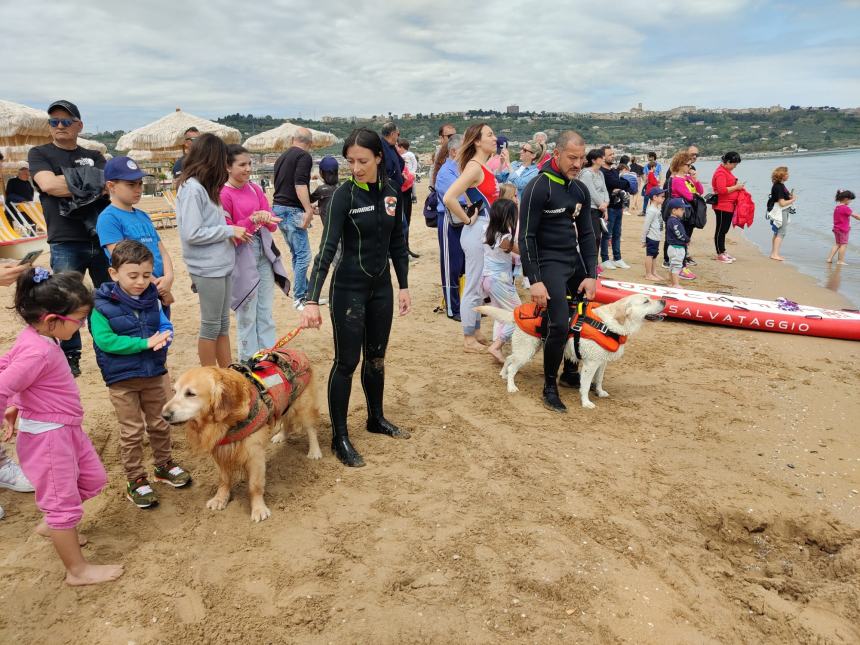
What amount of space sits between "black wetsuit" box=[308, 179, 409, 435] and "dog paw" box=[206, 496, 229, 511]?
0.99 metres

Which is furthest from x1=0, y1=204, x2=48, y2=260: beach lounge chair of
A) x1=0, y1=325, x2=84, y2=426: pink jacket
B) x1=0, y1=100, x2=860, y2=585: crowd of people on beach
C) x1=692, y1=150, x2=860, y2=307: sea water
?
x1=692, y1=150, x2=860, y2=307: sea water

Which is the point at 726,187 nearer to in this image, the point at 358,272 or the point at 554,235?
the point at 554,235

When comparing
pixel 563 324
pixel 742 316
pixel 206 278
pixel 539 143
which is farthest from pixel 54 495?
pixel 539 143

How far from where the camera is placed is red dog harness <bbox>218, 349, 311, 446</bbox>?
342cm

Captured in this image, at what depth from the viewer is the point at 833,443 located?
4516 mm

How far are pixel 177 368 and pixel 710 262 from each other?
11.8m

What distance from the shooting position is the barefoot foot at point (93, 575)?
2924 millimetres

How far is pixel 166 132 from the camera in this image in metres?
18.0

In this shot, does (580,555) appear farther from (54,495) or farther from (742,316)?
(742,316)

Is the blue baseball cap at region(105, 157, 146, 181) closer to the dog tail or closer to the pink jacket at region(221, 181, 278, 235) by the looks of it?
the pink jacket at region(221, 181, 278, 235)

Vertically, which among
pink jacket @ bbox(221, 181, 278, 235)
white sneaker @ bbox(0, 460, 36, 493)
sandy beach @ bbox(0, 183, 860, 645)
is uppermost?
pink jacket @ bbox(221, 181, 278, 235)

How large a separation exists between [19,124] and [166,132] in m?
6.21

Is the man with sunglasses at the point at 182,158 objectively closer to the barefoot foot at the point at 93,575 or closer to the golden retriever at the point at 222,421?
the golden retriever at the point at 222,421

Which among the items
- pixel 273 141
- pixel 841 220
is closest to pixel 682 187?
pixel 841 220
